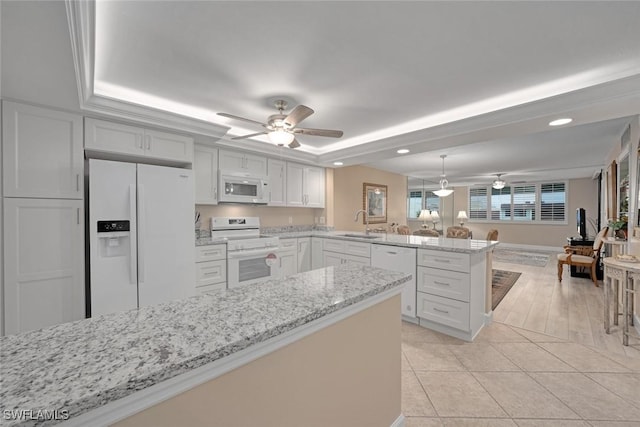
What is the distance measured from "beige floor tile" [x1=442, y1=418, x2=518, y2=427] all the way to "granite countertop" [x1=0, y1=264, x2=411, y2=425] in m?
1.31

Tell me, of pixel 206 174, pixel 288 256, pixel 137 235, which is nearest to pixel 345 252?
pixel 288 256

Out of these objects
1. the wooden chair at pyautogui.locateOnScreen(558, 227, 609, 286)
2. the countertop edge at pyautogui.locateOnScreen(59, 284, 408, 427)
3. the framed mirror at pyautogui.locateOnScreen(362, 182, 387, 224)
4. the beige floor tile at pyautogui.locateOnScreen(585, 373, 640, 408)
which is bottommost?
the beige floor tile at pyautogui.locateOnScreen(585, 373, 640, 408)

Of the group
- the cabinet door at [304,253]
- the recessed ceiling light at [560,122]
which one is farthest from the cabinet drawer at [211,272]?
the recessed ceiling light at [560,122]

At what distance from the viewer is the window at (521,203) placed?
8.56 meters

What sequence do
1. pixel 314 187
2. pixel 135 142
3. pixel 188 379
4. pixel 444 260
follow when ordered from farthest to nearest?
pixel 314 187
pixel 444 260
pixel 135 142
pixel 188 379

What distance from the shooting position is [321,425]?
1.03 meters

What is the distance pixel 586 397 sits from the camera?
76.3 inches

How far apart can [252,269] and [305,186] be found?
73.1 inches

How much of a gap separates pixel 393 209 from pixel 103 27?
261 inches

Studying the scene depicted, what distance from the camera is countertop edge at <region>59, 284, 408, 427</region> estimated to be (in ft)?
1.75

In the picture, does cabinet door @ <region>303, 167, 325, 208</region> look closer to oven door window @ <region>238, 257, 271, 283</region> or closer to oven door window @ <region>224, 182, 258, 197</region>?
oven door window @ <region>224, 182, 258, 197</region>

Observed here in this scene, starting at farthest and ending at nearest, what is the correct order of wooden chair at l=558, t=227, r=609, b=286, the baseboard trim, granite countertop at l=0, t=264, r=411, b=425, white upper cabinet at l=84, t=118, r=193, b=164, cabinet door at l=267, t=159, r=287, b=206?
wooden chair at l=558, t=227, r=609, b=286 → cabinet door at l=267, t=159, r=287, b=206 → white upper cabinet at l=84, t=118, r=193, b=164 → the baseboard trim → granite countertop at l=0, t=264, r=411, b=425

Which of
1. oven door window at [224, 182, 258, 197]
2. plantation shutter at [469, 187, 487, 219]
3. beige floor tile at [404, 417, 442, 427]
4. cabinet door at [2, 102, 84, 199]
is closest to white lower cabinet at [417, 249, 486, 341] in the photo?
beige floor tile at [404, 417, 442, 427]

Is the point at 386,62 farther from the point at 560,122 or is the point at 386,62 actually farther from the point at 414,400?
the point at 414,400
